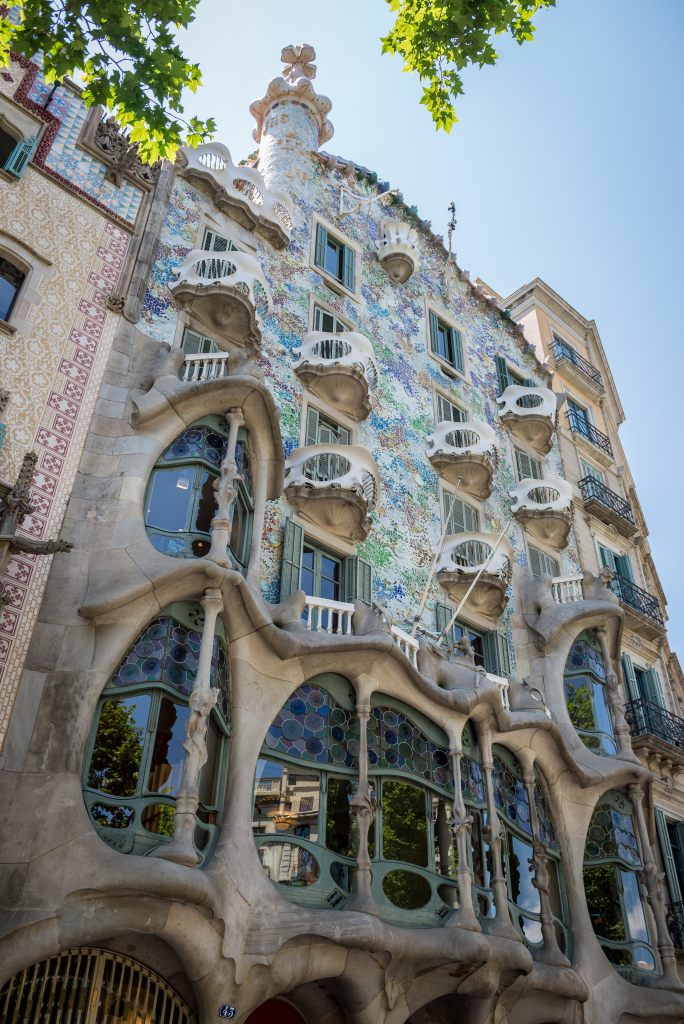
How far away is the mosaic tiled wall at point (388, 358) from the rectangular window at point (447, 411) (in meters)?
0.30

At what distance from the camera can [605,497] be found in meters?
24.2

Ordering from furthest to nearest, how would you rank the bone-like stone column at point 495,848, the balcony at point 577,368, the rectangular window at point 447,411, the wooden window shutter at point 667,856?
the balcony at point 577,368, the rectangular window at point 447,411, the wooden window shutter at point 667,856, the bone-like stone column at point 495,848

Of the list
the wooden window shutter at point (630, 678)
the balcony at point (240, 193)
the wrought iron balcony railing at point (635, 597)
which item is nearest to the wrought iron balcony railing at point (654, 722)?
the wooden window shutter at point (630, 678)

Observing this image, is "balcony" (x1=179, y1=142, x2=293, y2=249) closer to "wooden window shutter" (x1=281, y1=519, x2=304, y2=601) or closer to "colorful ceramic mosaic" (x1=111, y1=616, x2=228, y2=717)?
"wooden window shutter" (x1=281, y1=519, x2=304, y2=601)

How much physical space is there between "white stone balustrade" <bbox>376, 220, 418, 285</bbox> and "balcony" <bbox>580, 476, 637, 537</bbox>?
7.11 m

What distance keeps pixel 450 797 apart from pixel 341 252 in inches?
515

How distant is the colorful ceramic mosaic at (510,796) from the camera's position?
14.2m

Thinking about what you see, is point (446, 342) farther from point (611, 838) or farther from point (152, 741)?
point (152, 741)

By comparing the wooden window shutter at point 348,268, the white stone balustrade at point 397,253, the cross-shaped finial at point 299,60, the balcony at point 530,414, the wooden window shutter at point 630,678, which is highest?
the cross-shaped finial at point 299,60

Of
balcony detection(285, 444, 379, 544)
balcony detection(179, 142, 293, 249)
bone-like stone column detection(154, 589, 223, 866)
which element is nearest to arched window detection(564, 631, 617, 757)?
balcony detection(285, 444, 379, 544)

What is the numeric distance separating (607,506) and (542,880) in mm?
11926

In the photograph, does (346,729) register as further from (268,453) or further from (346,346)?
(346,346)

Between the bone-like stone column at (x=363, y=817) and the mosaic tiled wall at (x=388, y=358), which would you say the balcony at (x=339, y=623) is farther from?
the bone-like stone column at (x=363, y=817)

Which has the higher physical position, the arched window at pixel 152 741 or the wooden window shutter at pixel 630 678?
the wooden window shutter at pixel 630 678
